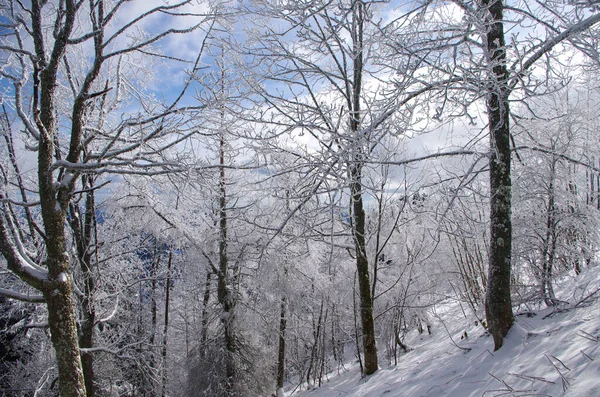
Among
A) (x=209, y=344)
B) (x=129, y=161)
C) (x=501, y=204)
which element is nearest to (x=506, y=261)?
(x=501, y=204)

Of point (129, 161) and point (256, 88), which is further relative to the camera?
point (256, 88)

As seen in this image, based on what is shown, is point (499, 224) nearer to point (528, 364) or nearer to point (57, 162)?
point (528, 364)

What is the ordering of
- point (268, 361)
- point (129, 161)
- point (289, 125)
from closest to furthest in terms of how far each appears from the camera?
point (129, 161) < point (289, 125) < point (268, 361)

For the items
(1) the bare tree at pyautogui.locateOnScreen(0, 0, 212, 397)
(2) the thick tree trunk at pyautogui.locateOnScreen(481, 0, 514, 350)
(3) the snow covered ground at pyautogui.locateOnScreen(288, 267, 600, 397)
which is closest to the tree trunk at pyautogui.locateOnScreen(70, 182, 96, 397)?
(1) the bare tree at pyautogui.locateOnScreen(0, 0, 212, 397)

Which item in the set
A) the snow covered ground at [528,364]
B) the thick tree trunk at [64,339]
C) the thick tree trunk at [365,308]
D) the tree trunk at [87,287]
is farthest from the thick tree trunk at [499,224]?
the tree trunk at [87,287]

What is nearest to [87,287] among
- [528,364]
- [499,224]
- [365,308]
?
[365,308]

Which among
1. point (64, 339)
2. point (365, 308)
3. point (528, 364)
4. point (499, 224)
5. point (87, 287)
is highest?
point (499, 224)

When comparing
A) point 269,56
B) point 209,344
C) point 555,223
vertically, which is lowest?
point 209,344

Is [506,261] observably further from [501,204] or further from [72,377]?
[72,377]

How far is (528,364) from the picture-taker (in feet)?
10.7

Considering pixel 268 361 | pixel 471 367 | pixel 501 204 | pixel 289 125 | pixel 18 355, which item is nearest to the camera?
pixel 471 367

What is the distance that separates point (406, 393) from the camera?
4.36 meters

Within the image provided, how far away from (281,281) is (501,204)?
8985mm

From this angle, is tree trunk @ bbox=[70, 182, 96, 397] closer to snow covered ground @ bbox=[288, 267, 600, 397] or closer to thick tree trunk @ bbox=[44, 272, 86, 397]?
thick tree trunk @ bbox=[44, 272, 86, 397]
